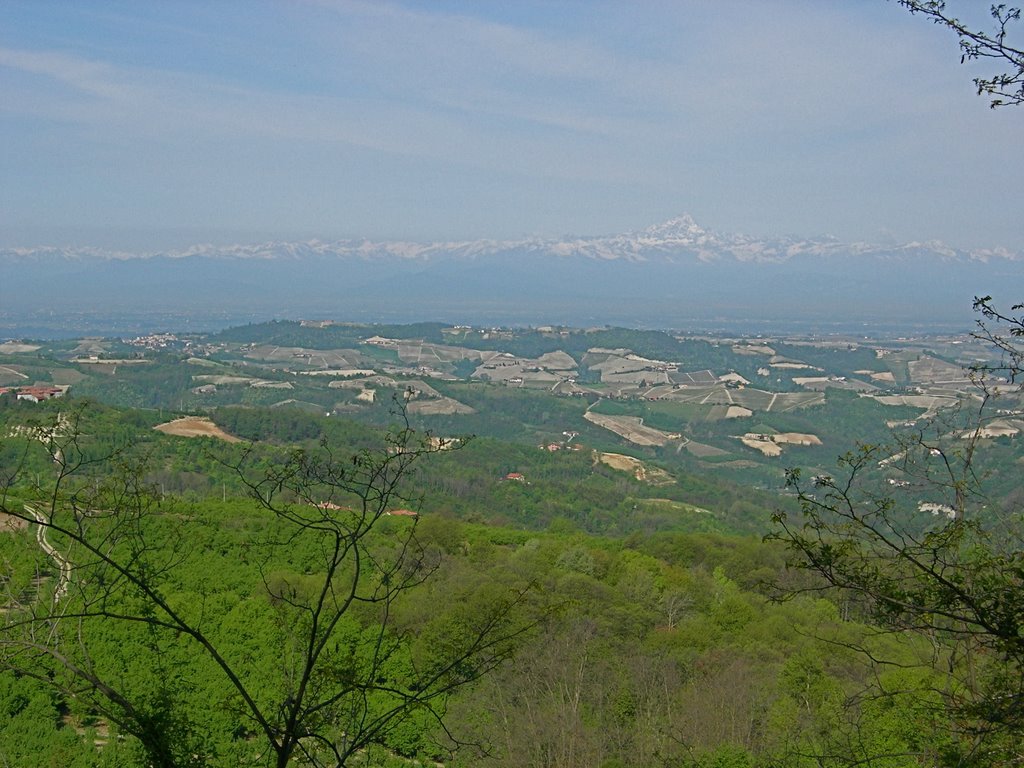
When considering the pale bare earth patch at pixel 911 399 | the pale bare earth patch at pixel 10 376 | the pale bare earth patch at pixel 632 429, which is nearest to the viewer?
the pale bare earth patch at pixel 10 376

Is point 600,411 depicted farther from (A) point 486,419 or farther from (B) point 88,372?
(B) point 88,372

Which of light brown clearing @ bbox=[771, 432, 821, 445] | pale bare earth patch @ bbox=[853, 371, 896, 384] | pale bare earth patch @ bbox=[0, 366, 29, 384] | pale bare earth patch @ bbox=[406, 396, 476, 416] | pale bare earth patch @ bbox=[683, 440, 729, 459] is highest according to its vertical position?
pale bare earth patch @ bbox=[853, 371, 896, 384]

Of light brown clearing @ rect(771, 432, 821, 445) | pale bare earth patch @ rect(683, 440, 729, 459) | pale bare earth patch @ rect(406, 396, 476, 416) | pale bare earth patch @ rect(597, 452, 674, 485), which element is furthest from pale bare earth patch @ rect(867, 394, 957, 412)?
pale bare earth patch @ rect(406, 396, 476, 416)

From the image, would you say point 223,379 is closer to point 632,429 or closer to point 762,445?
point 632,429

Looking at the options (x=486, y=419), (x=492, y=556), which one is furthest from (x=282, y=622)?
(x=486, y=419)

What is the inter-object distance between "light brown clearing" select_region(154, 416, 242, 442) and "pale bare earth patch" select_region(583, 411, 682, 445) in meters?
35.6

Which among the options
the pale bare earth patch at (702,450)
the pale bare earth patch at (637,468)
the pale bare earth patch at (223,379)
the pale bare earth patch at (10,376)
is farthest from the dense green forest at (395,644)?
the pale bare earth patch at (223,379)

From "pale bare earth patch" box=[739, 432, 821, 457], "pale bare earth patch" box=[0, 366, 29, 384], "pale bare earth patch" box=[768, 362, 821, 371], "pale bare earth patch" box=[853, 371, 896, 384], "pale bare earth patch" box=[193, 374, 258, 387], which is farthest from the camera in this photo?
"pale bare earth patch" box=[768, 362, 821, 371]

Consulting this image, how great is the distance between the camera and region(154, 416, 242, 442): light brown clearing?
4556 centimetres

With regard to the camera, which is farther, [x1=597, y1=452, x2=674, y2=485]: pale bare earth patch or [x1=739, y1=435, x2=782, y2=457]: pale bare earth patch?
[x1=739, y1=435, x2=782, y2=457]: pale bare earth patch

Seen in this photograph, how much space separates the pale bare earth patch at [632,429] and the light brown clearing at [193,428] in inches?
1401

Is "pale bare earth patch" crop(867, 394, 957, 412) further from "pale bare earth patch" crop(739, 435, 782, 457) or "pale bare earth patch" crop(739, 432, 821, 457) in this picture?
"pale bare earth patch" crop(739, 435, 782, 457)

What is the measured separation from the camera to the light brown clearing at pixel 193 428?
4556 centimetres

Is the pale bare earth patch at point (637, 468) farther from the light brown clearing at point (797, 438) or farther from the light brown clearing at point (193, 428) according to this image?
the light brown clearing at point (193, 428)
